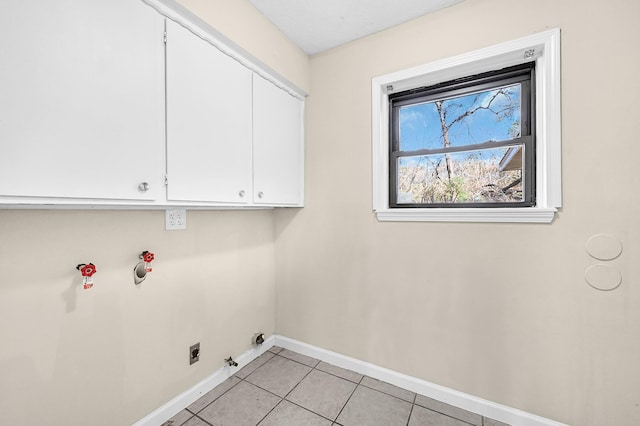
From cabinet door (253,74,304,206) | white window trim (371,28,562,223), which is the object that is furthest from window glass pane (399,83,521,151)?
cabinet door (253,74,304,206)

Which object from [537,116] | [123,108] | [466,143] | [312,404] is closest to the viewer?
[123,108]

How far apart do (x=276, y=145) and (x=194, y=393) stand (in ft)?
5.47

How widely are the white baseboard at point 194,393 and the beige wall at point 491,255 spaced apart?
1.47 feet

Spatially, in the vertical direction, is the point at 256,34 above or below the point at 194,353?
above

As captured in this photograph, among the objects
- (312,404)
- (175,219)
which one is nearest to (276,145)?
(175,219)

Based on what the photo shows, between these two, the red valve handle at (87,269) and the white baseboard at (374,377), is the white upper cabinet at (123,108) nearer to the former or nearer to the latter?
the red valve handle at (87,269)

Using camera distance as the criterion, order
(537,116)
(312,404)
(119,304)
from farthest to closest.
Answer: (312,404) → (537,116) → (119,304)

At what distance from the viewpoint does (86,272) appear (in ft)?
3.75

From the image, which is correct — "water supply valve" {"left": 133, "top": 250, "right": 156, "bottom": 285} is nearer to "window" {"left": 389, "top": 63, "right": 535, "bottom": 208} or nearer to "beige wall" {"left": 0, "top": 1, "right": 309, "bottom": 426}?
"beige wall" {"left": 0, "top": 1, "right": 309, "bottom": 426}

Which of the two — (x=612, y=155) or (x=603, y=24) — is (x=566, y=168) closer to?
(x=612, y=155)

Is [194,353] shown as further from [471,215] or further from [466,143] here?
[466,143]

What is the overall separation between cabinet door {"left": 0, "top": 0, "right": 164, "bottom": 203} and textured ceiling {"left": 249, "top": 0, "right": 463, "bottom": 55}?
81cm

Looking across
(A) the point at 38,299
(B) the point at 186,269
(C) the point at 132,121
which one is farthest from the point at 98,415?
(C) the point at 132,121

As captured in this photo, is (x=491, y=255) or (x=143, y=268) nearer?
(x=143, y=268)
